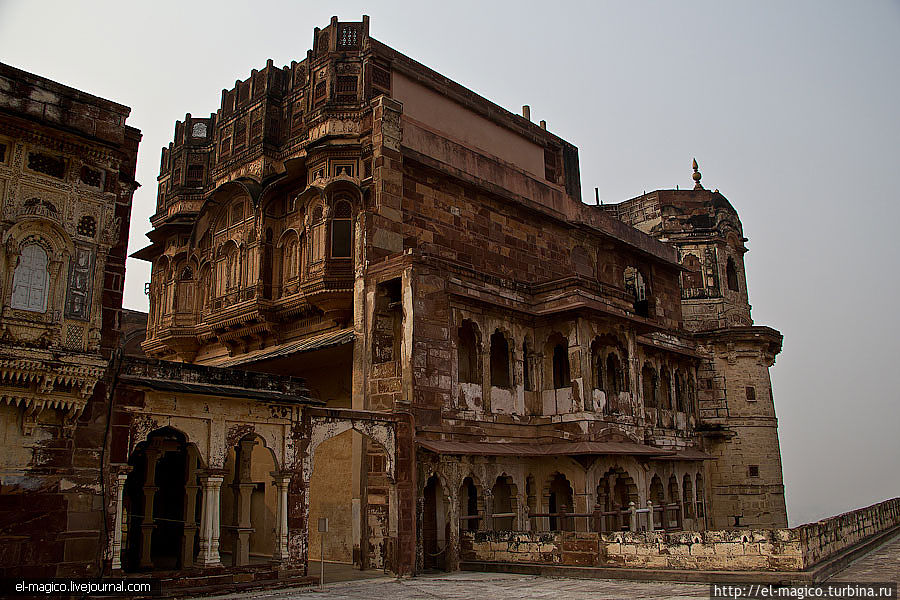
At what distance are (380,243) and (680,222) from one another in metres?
16.9

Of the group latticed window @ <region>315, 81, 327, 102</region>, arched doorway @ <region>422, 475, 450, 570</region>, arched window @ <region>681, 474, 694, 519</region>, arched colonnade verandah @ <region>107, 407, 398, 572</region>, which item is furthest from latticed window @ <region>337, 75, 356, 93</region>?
arched window @ <region>681, 474, 694, 519</region>

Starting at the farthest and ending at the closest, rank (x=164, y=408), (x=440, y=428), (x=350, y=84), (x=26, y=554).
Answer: (x=350, y=84)
(x=440, y=428)
(x=164, y=408)
(x=26, y=554)

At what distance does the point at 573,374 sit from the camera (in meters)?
19.0

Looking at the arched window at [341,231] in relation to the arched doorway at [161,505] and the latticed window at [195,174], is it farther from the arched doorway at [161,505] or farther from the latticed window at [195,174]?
the latticed window at [195,174]

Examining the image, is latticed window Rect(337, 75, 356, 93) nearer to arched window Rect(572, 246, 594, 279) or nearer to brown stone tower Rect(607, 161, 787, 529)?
arched window Rect(572, 246, 594, 279)

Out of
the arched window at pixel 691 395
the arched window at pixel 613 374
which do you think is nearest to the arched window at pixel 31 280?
the arched window at pixel 613 374

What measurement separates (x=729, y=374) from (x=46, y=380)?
77.0 feet

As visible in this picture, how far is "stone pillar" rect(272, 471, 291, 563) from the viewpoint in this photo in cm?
1355

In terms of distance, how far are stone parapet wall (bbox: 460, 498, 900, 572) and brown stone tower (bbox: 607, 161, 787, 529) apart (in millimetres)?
9977

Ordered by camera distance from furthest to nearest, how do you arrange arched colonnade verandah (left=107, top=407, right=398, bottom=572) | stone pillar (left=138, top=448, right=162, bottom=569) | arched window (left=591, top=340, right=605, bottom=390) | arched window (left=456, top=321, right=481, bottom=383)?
arched window (left=591, top=340, right=605, bottom=390) → arched window (left=456, top=321, right=481, bottom=383) → stone pillar (left=138, top=448, right=162, bottom=569) → arched colonnade verandah (left=107, top=407, right=398, bottom=572)

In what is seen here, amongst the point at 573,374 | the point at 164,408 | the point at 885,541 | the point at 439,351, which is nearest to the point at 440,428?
the point at 439,351

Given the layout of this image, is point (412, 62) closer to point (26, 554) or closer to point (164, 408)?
point (164, 408)

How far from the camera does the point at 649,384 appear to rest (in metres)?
25.2

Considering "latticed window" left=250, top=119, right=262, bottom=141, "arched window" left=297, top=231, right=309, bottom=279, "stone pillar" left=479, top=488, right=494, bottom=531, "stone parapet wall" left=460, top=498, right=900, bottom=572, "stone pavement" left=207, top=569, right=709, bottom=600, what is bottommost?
"stone pavement" left=207, top=569, right=709, bottom=600
